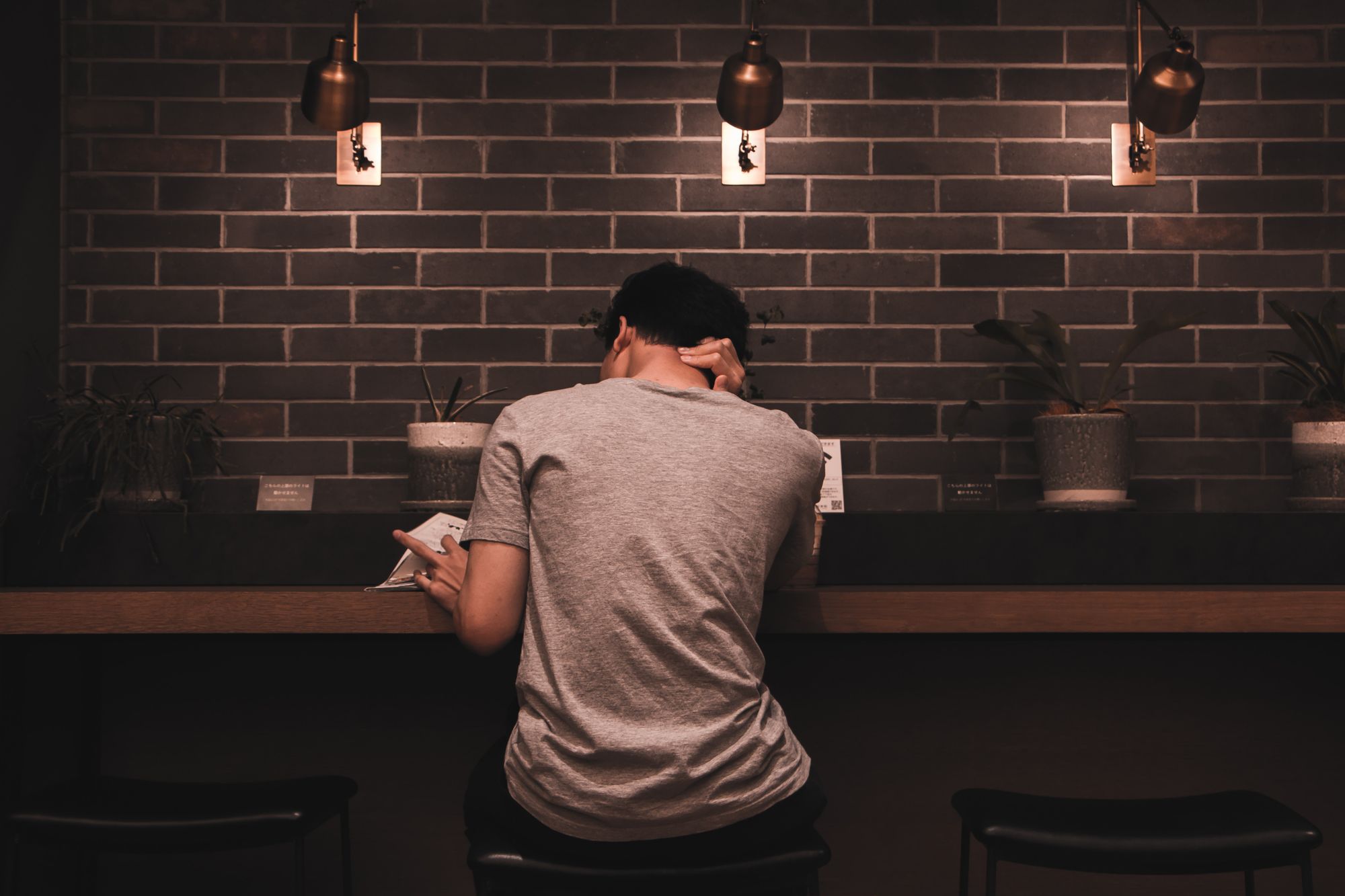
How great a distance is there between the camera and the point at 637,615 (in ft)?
3.76

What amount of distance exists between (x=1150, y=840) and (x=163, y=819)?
4.63 feet

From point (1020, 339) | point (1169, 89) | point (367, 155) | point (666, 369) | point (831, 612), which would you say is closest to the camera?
point (666, 369)

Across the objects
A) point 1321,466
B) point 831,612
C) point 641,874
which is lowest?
point 641,874

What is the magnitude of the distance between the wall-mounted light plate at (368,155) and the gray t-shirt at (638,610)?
1.50 m

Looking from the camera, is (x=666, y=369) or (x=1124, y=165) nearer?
(x=666, y=369)

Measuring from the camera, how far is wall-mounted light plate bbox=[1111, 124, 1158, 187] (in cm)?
252

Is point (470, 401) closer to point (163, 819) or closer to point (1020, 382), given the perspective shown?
point (163, 819)

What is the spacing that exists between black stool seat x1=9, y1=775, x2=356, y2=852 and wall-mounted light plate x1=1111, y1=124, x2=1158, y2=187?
7.43 feet

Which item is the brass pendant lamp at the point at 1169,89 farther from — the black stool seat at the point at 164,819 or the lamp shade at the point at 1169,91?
the black stool seat at the point at 164,819

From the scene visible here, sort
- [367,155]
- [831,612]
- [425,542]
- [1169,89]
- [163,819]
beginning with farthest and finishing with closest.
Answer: [367,155] < [1169,89] < [425,542] < [831,612] < [163,819]

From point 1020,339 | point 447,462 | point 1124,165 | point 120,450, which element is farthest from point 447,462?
point 1124,165

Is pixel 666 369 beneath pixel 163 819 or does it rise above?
above

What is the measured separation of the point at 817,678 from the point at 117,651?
149 centimetres

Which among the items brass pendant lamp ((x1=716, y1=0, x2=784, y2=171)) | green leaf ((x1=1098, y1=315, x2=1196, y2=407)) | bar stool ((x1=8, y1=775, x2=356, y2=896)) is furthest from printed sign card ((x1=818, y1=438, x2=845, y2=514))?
bar stool ((x1=8, y1=775, x2=356, y2=896))
